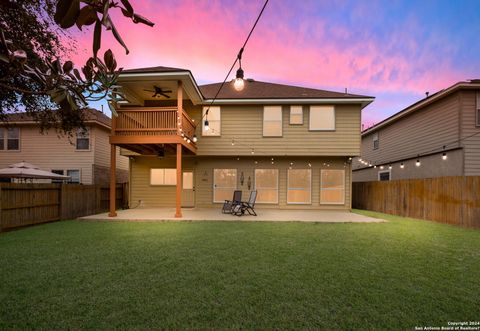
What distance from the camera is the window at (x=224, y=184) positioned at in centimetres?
1133

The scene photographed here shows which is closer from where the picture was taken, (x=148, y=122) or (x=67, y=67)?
(x=67, y=67)

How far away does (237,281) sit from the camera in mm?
Result: 3012

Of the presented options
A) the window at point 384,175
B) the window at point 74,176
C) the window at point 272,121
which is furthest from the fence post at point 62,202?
the window at point 384,175

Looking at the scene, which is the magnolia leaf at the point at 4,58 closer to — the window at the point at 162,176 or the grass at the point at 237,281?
the grass at the point at 237,281

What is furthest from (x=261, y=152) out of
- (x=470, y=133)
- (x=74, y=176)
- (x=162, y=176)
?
(x=74, y=176)

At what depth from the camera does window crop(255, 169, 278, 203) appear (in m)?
11.2

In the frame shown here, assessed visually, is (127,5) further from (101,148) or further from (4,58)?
(101,148)

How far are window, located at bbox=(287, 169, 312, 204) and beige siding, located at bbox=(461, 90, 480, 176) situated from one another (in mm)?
5836

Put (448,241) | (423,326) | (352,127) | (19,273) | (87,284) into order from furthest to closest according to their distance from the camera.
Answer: (352,127) → (448,241) → (19,273) → (87,284) → (423,326)

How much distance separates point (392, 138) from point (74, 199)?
16.3 m

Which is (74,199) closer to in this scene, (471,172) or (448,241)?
(448,241)

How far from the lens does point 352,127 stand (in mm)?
10719

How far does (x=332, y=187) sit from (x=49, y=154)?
52.2ft

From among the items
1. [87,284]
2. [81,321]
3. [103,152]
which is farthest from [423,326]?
[103,152]
